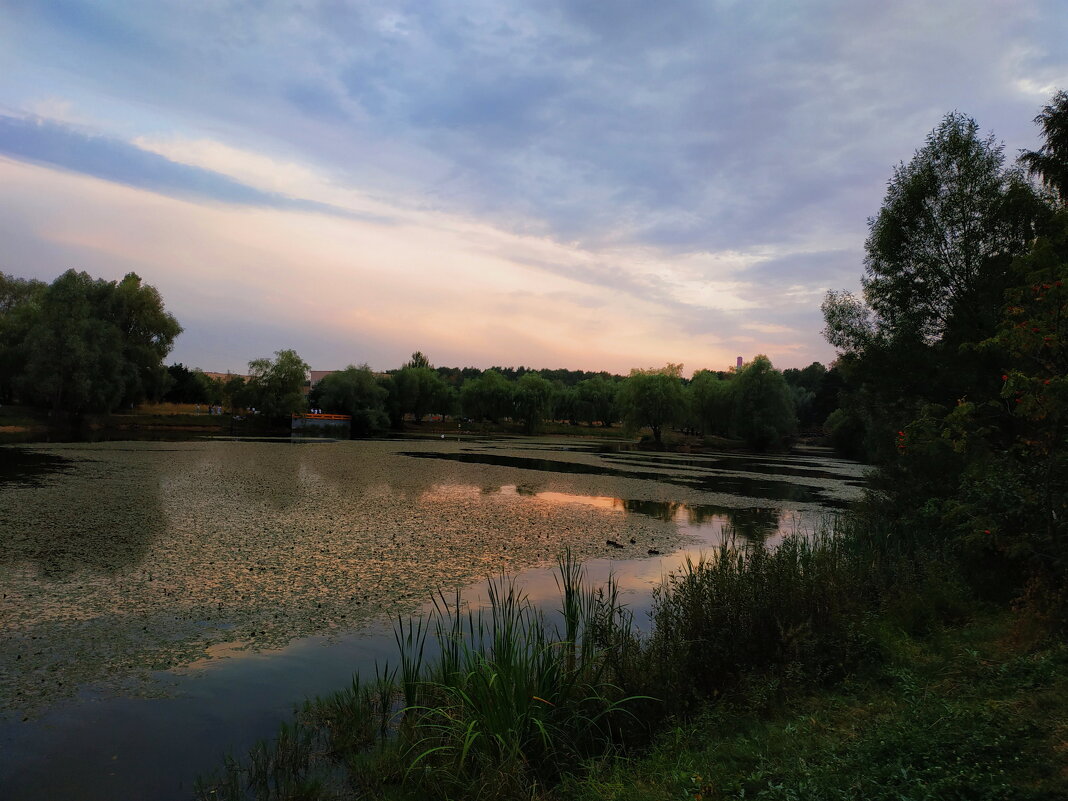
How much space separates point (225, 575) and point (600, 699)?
7.62m

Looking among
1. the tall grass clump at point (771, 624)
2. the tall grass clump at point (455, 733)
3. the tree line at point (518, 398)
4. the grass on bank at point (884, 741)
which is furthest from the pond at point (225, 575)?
the tree line at point (518, 398)

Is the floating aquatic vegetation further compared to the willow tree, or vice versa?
the willow tree

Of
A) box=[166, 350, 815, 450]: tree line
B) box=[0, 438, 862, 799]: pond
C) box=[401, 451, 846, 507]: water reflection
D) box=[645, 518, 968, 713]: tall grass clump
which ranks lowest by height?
box=[401, 451, 846, 507]: water reflection

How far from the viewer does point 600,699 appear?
5.71 meters

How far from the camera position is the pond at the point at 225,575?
18.2 ft

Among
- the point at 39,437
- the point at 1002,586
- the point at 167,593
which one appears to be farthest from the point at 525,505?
the point at 39,437

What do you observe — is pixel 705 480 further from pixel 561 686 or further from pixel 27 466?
pixel 27 466

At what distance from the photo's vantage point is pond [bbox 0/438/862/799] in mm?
5559

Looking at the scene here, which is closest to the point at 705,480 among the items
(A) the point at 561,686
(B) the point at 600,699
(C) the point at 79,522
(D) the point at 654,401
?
(C) the point at 79,522

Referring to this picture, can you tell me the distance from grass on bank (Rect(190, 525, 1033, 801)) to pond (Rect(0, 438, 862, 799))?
795mm

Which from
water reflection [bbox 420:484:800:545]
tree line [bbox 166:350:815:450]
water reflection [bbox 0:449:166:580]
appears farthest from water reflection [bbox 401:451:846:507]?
tree line [bbox 166:350:815:450]

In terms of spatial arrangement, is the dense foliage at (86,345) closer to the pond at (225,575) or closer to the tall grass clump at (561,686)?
the pond at (225,575)

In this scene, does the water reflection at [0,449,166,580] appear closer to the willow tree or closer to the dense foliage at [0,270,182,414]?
the dense foliage at [0,270,182,414]

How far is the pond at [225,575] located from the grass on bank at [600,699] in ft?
2.61
